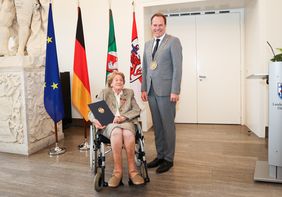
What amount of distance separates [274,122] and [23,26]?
345 cm

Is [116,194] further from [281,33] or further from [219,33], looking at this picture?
[219,33]

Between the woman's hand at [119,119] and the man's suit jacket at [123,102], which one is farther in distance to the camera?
the man's suit jacket at [123,102]

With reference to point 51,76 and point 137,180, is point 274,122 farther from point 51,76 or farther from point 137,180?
point 51,76

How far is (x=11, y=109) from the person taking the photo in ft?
12.4

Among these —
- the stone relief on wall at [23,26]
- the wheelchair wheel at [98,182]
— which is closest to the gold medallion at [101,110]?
the wheelchair wheel at [98,182]

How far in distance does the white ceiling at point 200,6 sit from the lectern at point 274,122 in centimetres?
241

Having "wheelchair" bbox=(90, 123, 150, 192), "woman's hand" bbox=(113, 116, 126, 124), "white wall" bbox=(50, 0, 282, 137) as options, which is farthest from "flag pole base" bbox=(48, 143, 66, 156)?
"white wall" bbox=(50, 0, 282, 137)

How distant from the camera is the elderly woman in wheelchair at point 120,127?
8.33 ft

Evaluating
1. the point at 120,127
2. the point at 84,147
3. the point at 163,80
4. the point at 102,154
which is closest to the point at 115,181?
the point at 102,154

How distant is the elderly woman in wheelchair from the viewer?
8.33ft

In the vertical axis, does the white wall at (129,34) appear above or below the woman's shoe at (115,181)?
above

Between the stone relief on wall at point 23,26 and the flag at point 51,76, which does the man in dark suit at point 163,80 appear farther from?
the stone relief on wall at point 23,26

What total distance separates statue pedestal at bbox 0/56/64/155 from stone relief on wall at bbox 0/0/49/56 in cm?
26

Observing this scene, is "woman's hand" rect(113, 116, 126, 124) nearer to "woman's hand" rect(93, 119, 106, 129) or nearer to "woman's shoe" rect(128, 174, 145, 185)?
"woman's hand" rect(93, 119, 106, 129)
